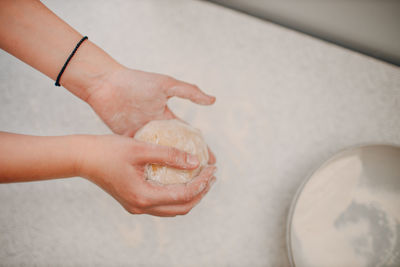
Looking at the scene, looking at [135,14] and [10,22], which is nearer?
[10,22]

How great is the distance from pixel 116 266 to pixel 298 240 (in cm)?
40

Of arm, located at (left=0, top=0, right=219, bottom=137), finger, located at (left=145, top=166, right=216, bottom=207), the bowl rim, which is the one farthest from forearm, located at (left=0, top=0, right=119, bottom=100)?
the bowl rim

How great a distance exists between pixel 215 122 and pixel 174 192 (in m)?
0.24

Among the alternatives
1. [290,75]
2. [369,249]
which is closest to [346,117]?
[290,75]

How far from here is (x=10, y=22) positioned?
21.6 inches

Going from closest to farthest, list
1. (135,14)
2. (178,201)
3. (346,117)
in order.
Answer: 1. (178,201)
2. (346,117)
3. (135,14)

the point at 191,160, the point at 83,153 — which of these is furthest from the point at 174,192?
the point at 83,153

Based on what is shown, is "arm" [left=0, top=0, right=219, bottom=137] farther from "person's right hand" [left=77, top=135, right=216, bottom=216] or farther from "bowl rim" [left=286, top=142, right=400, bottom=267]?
"bowl rim" [left=286, top=142, right=400, bottom=267]

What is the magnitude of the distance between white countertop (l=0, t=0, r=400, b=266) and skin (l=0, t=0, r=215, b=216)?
8 centimetres

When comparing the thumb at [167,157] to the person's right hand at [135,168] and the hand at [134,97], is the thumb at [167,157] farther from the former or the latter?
the hand at [134,97]

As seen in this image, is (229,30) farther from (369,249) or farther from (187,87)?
(369,249)

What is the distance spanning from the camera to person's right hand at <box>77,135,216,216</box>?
48 cm

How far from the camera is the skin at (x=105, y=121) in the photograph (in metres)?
0.48

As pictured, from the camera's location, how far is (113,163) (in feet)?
1.61
